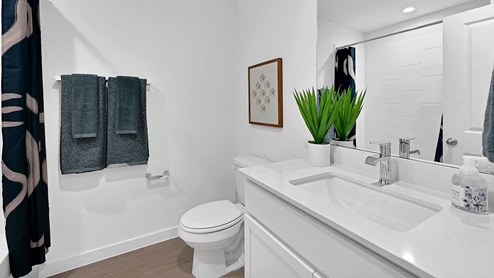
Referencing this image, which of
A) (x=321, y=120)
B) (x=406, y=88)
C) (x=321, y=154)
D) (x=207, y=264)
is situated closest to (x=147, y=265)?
(x=207, y=264)

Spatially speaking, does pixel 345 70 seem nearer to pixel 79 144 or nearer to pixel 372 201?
pixel 372 201

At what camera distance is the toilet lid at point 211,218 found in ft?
5.09

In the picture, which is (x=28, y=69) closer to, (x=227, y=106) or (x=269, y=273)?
(x=227, y=106)

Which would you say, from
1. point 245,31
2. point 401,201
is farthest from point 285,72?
point 401,201

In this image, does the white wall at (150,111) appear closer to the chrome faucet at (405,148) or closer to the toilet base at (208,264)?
the toilet base at (208,264)

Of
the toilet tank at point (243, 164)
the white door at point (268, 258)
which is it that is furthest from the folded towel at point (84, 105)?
the white door at point (268, 258)

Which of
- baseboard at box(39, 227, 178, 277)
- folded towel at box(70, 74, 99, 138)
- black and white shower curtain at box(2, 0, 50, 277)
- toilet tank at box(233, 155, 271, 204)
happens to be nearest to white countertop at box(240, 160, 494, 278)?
toilet tank at box(233, 155, 271, 204)

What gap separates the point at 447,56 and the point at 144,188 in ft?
6.94

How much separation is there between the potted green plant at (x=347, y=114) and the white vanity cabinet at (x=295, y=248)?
0.57 m

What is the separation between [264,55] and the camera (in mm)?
1973

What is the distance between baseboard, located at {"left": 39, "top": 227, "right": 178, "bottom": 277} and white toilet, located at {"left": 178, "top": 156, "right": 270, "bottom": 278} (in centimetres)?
56

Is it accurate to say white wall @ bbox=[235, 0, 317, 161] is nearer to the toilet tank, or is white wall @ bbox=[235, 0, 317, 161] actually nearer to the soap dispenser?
the toilet tank

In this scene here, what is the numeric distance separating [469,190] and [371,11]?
0.89 m

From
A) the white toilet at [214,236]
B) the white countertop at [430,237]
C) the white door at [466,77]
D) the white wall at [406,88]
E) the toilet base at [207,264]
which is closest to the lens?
the white countertop at [430,237]
